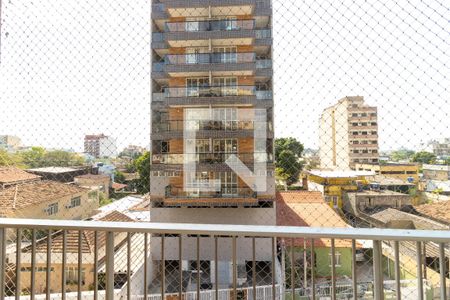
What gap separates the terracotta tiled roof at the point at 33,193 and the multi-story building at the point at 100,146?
24 cm

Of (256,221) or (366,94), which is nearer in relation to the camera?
(366,94)

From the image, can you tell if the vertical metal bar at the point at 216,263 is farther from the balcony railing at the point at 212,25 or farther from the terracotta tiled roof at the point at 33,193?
the balcony railing at the point at 212,25

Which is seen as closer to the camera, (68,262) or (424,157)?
(68,262)

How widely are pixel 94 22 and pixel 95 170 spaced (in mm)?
956

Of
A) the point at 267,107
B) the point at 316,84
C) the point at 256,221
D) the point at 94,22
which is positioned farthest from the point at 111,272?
the point at 94,22

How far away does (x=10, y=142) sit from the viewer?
1.92 meters

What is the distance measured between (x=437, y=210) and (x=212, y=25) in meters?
1.58

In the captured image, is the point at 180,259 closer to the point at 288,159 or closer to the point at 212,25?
the point at 288,159

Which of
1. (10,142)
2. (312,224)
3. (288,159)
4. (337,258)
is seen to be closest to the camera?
(337,258)

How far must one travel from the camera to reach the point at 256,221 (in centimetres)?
174

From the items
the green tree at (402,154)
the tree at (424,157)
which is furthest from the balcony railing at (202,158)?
the tree at (424,157)

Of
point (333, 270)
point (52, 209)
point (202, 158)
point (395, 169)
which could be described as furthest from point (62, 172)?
point (395, 169)

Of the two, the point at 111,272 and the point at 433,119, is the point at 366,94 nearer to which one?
the point at 433,119

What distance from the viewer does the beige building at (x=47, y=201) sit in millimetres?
1595
